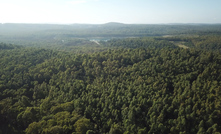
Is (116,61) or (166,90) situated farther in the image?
(116,61)

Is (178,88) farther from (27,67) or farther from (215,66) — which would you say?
(27,67)

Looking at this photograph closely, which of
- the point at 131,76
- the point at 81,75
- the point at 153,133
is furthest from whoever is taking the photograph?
the point at 81,75

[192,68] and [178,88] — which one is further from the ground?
[192,68]

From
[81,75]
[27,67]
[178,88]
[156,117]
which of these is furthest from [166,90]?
[27,67]

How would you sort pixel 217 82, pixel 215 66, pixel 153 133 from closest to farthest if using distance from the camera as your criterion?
pixel 153 133 → pixel 217 82 → pixel 215 66

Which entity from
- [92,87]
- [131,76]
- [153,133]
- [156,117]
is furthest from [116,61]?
[153,133]

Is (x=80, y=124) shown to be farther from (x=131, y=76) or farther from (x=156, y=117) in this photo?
(x=131, y=76)

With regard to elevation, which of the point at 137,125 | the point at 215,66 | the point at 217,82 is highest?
the point at 215,66
